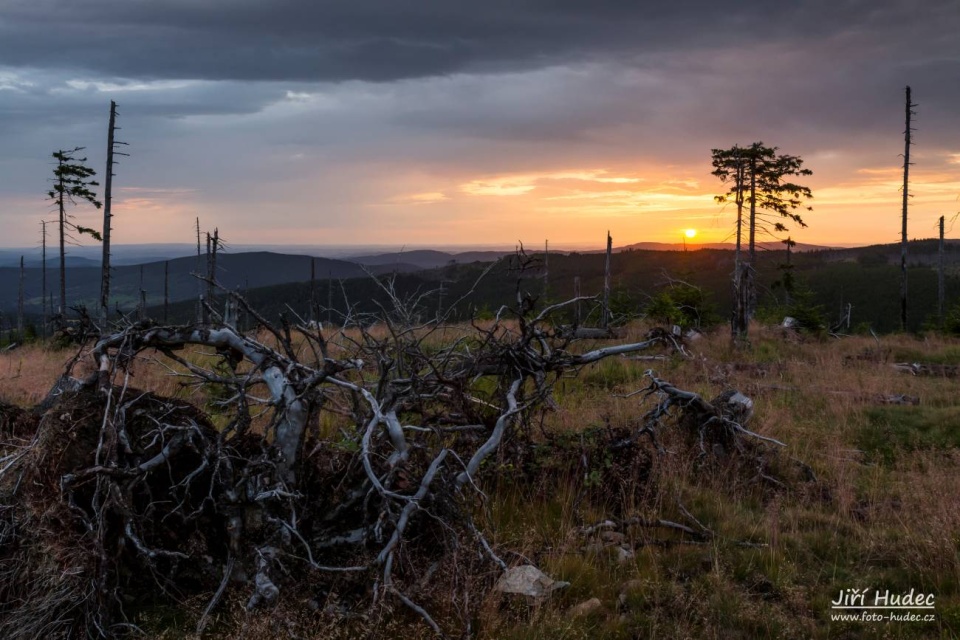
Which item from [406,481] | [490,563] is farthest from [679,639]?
[406,481]

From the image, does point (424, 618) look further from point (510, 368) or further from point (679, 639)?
point (510, 368)

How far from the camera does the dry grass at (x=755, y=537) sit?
12.3 feet

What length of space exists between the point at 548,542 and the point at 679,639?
54.4 inches

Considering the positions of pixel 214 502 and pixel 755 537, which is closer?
pixel 214 502

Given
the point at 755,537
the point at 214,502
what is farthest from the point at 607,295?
the point at 214,502

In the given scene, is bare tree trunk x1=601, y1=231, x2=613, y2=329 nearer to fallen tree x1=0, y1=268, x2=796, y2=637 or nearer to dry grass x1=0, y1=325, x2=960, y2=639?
dry grass x1=0, y1=325, x2=960, y2=639

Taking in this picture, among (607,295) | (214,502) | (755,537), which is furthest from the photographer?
(607,295)

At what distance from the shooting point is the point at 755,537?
502 cm

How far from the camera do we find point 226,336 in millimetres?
4668

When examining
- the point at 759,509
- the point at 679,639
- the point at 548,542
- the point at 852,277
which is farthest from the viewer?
the point at 852,277

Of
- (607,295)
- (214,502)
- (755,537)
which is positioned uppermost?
(607,295)

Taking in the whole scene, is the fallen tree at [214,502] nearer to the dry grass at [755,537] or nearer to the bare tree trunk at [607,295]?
the dry grass at [755,537]

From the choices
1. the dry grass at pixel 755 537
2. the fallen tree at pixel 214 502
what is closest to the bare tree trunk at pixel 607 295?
the dry grass at pixel 755 537

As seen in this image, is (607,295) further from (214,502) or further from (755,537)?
(214,502)
